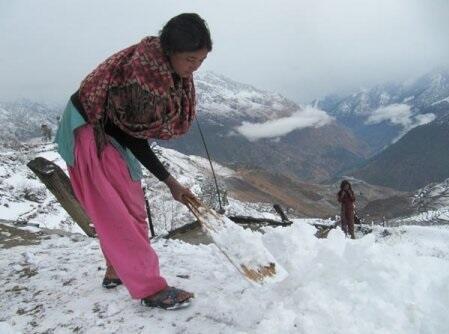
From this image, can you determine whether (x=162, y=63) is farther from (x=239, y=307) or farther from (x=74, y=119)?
(x=239, y=307)

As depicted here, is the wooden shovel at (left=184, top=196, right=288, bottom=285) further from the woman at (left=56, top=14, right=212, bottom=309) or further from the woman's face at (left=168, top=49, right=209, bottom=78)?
the woman's face at (left=168, top=49, right=209, bottom=78)

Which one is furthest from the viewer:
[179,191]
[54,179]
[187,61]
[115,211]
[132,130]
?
[54,179]

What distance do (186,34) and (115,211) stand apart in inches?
49.4

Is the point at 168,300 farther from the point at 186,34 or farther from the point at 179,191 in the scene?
the point at 186,34

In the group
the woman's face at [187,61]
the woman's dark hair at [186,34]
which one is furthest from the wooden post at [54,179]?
the woman's dark hair at [186,34]

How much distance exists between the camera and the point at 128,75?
3133 mm

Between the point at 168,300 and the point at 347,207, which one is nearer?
the point at 168,300

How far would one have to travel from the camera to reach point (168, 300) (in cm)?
348

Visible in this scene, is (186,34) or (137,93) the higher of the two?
(186,34)

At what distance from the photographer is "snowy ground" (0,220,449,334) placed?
2748mm

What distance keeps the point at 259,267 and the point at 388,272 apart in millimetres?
795

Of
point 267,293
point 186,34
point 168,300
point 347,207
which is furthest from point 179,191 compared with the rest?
point 347,207

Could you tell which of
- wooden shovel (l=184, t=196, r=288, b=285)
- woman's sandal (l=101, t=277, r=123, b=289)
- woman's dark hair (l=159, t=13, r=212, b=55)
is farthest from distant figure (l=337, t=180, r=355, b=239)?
woman's dark hair (l=159, t=13, r=212, b=55)

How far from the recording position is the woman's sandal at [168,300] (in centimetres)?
348
